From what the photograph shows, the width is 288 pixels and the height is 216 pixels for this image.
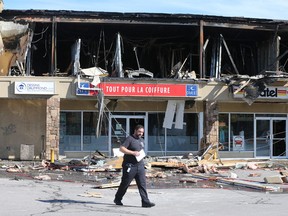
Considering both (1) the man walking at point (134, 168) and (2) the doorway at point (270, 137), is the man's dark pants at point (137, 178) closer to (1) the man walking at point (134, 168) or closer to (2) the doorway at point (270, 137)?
(1) the man walking at point (134, 168)

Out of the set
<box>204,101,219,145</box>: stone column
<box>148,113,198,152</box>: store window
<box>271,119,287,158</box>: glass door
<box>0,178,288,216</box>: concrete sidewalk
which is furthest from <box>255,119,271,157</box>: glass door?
<box>0,178,288,216</box>: concrete sidewalk

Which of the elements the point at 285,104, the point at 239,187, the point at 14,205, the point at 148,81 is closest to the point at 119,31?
the point at 148,81

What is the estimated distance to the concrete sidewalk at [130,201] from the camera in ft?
33.4

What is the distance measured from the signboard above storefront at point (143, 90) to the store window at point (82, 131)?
229 cm

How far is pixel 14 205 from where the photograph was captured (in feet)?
34.5

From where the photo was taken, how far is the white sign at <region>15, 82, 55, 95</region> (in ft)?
79.3

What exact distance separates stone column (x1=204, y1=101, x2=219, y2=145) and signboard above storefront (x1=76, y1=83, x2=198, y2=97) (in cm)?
107

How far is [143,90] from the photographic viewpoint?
25.1m

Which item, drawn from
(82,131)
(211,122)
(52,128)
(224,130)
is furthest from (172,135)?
(52,128)

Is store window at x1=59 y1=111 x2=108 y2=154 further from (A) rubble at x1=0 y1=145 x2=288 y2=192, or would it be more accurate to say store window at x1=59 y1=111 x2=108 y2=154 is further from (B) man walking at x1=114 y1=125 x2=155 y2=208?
(B) man walking at x1=114 y1=125 x2=155 y2=208

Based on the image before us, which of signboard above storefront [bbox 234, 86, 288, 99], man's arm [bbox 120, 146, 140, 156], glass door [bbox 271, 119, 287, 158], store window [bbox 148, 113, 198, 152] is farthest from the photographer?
glass door [bbox 271, 119, 287, 158]

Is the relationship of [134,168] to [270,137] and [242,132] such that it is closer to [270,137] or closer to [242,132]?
[242,132]

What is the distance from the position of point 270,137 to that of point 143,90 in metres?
7.82

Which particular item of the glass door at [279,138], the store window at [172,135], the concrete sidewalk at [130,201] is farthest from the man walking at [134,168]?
the glass door at [279,138]
